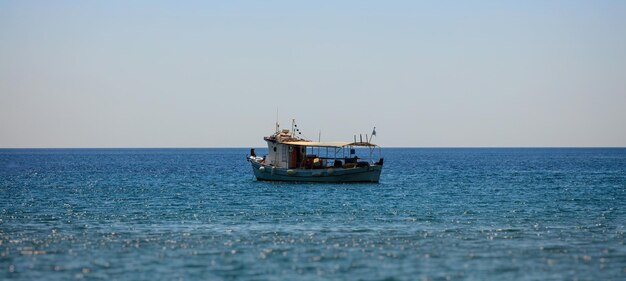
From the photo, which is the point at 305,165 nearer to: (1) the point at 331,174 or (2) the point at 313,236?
(1) the point at 331,174

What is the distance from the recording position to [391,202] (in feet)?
200

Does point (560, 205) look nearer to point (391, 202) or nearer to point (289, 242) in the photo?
point (391, 202)


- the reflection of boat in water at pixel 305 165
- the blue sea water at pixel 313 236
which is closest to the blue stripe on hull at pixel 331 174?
the reflection of boat in water at pixel 305 165

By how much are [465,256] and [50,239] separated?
61.1ft

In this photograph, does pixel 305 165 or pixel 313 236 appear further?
pixel 305 165

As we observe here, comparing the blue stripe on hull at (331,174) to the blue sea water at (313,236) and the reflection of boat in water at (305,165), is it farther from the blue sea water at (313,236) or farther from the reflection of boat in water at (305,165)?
the blue sea water at (313,236)

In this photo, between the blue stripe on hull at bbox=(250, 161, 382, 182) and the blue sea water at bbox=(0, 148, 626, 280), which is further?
the blue stripe on hull at bbox=(250, 161, 382, 182)

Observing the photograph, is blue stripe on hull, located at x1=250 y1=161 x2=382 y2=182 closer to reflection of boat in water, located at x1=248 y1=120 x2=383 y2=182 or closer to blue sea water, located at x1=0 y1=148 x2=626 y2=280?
reflection of boat in water, located at x1=248 y1=120 x2=383 y2=182

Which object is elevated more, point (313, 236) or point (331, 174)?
point (331, 174)

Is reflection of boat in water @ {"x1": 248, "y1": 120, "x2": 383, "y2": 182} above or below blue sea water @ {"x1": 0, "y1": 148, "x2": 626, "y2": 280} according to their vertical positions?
above

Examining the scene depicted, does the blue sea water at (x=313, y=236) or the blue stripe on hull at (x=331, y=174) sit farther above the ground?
the blue stripe on hull at (x=331, y=174)

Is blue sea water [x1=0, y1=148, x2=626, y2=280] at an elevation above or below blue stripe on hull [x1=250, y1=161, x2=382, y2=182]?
below

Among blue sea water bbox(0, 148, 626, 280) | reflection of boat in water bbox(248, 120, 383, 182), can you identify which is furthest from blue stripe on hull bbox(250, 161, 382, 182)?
blue sea water bbox(0, 148, 626, 280)

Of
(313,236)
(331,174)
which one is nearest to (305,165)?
(331,174)
